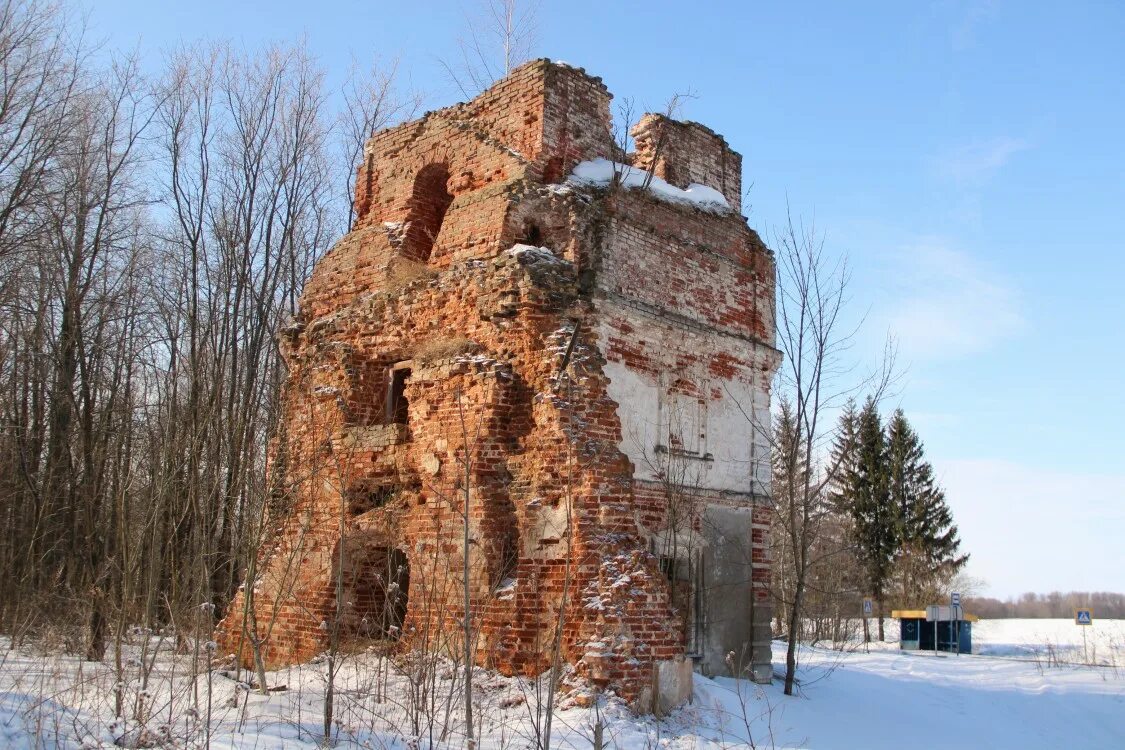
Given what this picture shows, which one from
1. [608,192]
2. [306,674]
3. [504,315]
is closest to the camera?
[306,674]

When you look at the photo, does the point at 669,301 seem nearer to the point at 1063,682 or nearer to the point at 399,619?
the point at 399,619

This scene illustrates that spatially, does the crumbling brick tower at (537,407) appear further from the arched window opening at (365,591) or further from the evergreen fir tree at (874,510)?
the evergreen fir tree at (874,510)

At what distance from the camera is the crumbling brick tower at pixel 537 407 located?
26.7 feet

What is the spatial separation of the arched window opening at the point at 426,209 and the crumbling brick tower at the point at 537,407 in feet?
0.13

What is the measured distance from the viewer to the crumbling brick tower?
26.7 ft

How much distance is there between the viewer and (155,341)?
59.1 feet

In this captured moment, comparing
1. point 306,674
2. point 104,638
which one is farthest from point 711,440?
point 104,638

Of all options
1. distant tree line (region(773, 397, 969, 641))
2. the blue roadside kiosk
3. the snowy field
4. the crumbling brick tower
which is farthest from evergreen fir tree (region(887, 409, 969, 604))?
the crumbling brick tower

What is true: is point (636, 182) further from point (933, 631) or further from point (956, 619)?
point (933, 631)

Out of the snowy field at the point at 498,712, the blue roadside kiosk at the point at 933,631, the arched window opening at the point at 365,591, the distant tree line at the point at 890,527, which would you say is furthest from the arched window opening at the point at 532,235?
the distant tree line at the point at 890,527

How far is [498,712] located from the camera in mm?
7344

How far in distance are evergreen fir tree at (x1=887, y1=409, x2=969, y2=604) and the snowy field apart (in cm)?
1565

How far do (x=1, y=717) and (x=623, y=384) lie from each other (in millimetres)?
5731

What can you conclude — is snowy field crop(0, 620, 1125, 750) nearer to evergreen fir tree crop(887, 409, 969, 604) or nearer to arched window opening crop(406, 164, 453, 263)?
arched window opening crop(406, 164, 453, 263)
